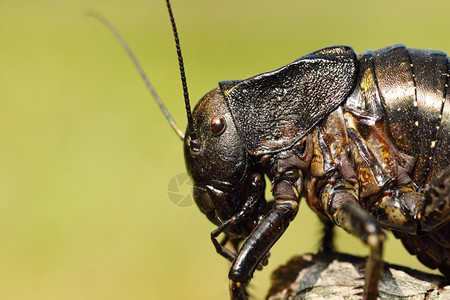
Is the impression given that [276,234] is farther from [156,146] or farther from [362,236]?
[156,146]

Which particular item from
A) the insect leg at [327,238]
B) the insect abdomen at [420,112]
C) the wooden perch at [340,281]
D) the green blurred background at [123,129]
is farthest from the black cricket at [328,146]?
the green blurred background at [123,129]

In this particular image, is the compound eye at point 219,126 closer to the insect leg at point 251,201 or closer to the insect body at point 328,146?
the insect body at point 328,146

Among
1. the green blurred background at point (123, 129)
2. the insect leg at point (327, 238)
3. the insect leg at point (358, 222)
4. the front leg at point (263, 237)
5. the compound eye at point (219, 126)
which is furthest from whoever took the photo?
the green blurred background at point (123, 129)

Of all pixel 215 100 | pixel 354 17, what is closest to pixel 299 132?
pixel 215 100

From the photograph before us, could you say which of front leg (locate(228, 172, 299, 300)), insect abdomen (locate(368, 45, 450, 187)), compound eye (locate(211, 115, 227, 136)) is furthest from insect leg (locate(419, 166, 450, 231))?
compound eye (locate(211, 115, 227, 136))

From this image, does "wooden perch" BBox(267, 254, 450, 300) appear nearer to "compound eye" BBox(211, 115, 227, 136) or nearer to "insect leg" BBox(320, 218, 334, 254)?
"insect leg" BBox(320, 218, 334, 254)

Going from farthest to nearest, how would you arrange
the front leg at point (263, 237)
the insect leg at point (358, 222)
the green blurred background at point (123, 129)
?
the green blurred background at point (123, 129), the front leg at point (263, 237), the insect leg at point (358, 222)
